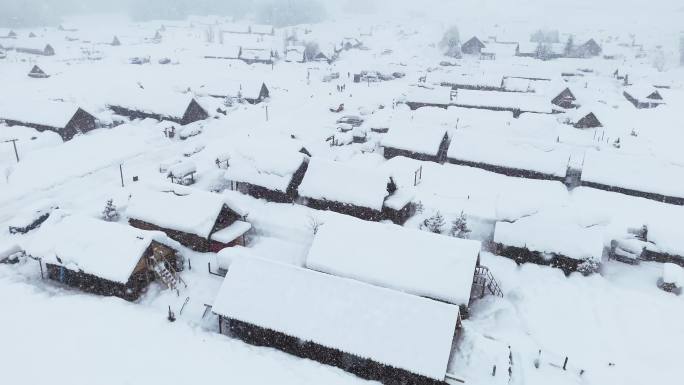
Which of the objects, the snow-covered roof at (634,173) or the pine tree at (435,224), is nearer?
the pine tree at (435,224)

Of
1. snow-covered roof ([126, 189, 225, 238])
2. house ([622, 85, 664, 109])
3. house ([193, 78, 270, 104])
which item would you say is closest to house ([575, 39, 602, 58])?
house ([622, 85, 664, 109])

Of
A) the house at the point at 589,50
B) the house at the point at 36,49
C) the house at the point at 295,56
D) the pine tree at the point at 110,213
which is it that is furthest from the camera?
the house at the point at 589,50

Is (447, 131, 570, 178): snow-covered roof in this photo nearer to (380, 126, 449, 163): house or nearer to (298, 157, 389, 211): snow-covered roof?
(380, 126, 449, 163): house

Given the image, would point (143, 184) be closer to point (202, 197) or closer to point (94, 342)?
point (202, 197)

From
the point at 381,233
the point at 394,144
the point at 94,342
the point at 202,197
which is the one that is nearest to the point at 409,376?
the point at 381,233

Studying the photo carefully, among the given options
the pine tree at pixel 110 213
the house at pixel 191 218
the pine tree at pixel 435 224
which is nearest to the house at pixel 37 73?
the pine tree at pixel 110 213

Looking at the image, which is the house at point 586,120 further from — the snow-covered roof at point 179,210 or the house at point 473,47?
the house at point 473,47

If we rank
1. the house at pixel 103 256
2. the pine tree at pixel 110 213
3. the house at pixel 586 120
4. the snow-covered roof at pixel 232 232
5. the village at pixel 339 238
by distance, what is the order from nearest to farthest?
the village at pixel 339 238, the house at pixel 103 256, the snow-covered roof at pixel 232 232, the pine tree at pixel 110 213, the house at pixel 586 120
